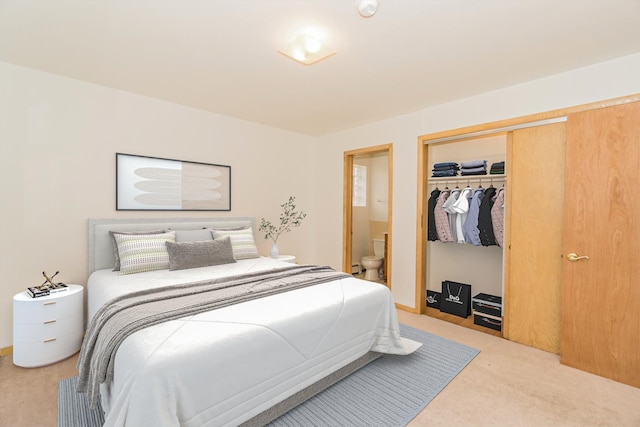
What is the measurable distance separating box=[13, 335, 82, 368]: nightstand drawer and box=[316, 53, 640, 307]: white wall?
331cm

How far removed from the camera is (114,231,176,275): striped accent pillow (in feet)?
8.98

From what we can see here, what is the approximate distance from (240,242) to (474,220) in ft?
9.16

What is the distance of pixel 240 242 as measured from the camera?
3.50m

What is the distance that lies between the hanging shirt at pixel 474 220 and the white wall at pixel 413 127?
63cm

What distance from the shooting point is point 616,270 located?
90.0 inches

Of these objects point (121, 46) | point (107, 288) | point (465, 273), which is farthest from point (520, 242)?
point (121, 46)

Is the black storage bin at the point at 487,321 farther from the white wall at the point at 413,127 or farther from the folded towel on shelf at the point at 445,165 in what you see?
the folded towel on shelf at the point at 445,165

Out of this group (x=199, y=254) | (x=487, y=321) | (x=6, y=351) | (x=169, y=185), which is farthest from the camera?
(x=169, y=185)

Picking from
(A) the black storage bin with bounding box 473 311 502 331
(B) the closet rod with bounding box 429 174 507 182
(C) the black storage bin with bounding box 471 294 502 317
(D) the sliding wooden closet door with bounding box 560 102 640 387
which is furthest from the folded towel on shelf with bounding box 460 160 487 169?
(A) the black storage bin with bounding box 473 311 502 331

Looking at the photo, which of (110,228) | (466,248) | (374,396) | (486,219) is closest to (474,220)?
(486,219)

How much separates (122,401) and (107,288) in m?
1.27

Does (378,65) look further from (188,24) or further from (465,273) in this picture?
(465,273)

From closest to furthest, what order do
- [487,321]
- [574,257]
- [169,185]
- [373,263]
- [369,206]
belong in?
[574,257] → [487,321] → [169,185] → [373,263] → [369,206]

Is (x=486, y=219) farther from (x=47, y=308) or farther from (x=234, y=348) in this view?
(x=47, y=308)
